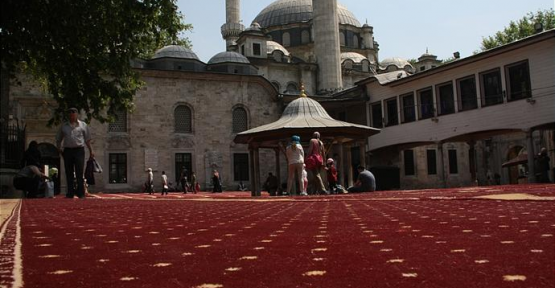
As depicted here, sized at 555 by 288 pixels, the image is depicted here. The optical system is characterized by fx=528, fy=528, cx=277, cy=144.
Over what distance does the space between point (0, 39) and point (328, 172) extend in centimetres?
1001

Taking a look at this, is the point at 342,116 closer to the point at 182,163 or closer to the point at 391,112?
the point at 391,112

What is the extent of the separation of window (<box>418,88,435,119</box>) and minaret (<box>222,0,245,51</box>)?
21424mm

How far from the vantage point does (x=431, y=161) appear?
34156 millimetres

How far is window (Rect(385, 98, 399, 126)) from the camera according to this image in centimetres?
2862

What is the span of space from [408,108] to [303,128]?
1274 cm

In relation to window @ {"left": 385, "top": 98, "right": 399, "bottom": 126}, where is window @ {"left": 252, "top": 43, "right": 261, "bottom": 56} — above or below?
above

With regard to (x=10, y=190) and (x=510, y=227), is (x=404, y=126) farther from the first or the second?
(x=510, y=227)

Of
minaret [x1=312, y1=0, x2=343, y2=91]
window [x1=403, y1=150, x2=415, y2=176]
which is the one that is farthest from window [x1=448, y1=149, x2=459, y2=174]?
minaret [x1=312, y1=0, x2=343, y2=91]

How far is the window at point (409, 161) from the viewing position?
110 feet

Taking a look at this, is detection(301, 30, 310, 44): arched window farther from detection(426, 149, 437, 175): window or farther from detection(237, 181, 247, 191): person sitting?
detection(237, 181, 247, 191): person sitting

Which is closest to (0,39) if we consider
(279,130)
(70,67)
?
(70,67)

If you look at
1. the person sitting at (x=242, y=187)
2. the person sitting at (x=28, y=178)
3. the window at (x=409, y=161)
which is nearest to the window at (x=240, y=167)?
the person sitting at (x=242, y=187)

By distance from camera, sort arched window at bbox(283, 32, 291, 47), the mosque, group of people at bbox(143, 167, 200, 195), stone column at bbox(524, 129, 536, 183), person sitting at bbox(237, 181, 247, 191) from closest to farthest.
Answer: stone column at bbox(524, 129, 536, 183), the mosque, group of people at bbox(143, 167, 200, 195), person sitting at bbox(237, 181, 247, 191), arched window at bbox(283, 32, 291, 47)


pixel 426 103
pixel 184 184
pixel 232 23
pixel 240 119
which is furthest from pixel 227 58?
pixel 426 103
